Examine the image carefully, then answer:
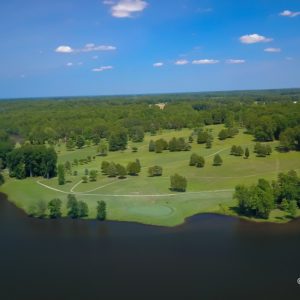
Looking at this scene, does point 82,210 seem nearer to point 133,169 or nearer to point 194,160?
point 133,169

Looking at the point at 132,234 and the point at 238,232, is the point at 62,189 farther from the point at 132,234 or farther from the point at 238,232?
the point at 238,232

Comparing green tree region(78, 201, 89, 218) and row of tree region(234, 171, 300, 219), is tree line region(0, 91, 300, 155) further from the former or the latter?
green tree region(78, 201, 89, 218)

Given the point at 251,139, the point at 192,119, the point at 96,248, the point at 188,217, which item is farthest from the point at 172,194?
the point at 192,119

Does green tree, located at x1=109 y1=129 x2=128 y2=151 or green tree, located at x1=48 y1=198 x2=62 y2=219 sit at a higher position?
green tree, located at x1=109 y1=129 x2=128 y2=151

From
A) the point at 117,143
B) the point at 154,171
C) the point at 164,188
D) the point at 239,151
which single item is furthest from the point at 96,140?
the point at 164,188

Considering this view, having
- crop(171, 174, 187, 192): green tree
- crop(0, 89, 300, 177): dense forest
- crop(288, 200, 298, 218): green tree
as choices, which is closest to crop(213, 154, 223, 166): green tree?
crop(171, 174, 187, 192): green tree

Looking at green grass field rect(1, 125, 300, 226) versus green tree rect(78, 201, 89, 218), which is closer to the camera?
green tree rect(78, 201, 89, 218)

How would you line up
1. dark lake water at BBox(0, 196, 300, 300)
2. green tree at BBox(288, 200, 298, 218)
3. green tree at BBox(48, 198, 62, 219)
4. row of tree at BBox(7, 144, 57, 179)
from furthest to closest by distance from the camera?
row of tree at BBox(7, 144, 57, 179)
green tree at BBox(48, 198, 62, 219)
green tree at BBox(288, 200, 298, 218)
dark lake water at BBox(0, 196, 300, 300)
